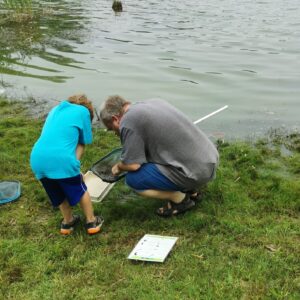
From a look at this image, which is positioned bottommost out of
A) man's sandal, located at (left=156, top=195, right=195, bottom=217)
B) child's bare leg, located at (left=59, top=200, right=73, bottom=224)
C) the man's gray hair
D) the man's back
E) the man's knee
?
man's sandal, located at (left=156, top=195, right=195, bottom=217)

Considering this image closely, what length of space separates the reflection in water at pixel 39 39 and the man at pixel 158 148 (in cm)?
656

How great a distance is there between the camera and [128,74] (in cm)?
1096

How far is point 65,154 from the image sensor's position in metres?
4.03

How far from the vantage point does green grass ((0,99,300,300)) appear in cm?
345

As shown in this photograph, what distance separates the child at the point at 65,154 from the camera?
13.2 feet

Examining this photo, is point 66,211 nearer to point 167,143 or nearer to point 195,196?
point 167,143

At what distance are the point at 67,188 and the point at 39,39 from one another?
469 inches

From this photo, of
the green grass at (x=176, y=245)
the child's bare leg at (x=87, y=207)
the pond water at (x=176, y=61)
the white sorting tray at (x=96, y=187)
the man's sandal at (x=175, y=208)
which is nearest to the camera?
the green grass at (x=176, y=245)

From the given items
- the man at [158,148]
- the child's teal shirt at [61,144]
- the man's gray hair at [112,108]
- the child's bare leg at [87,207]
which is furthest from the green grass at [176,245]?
the man's gray hair at [112,108]

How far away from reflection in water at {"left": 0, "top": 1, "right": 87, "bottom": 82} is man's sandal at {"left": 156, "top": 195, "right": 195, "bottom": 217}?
6602mm

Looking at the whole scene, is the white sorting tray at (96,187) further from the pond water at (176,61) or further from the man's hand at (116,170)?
the pond water at (176,61)

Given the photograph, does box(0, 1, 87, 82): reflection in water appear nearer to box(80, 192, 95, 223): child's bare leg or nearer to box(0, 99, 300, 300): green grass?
box(0, 99, 300, 300): green grass

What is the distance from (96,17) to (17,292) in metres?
18.1

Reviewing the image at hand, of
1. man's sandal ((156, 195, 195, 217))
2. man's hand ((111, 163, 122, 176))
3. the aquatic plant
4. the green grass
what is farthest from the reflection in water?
man's sandal ((156, 195, 195, 217))
